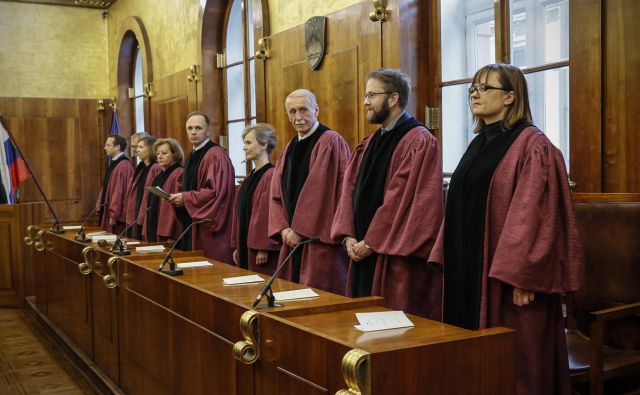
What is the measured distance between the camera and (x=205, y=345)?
2.73m

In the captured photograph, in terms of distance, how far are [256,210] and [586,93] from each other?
215 centimetres

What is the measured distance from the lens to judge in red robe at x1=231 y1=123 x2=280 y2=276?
15.1 ft

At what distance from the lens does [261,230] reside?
4590 mm

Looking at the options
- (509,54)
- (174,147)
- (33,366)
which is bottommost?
(33,366)

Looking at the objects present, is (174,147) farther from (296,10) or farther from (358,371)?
(358,371)

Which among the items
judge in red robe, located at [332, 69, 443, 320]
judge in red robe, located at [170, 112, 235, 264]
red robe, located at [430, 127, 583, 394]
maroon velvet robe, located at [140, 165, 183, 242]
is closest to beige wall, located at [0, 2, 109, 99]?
maroon velvet robe, located at [140, 165, 183, 242]

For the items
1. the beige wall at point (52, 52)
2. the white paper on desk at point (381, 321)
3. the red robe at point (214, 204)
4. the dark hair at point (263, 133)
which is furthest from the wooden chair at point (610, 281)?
the beige wall at point (52, 52)

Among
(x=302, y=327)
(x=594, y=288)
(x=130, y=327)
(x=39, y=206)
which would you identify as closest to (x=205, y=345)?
(x=302, y=327)

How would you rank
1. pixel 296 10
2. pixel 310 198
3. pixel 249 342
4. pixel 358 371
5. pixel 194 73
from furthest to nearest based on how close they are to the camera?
pixel 194 73
pixel 296 10
pixel 310 198
pixel 249 342
pixel 358 371

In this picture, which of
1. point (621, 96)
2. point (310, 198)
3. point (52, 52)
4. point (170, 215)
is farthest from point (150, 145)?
point (621, 96)

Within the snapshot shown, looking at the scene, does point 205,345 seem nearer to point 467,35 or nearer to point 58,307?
point 467,35

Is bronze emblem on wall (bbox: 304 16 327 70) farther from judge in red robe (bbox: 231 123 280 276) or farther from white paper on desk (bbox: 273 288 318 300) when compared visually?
white paper on desk (bbox: 273 288 318 300)

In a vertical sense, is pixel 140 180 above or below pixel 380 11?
below

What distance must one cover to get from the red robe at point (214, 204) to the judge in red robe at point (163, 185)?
1.66ft
